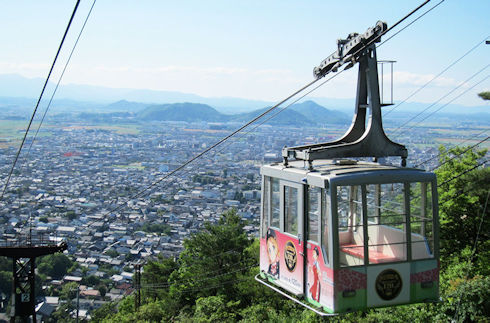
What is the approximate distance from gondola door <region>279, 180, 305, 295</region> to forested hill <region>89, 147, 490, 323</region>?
459cm

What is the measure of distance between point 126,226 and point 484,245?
4857 centimetres

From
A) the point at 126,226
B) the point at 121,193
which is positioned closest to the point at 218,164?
the point at 121,193

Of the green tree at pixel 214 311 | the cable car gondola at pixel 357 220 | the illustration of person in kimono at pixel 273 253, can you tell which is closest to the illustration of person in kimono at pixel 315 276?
the cable car gondola at pixel 357 220

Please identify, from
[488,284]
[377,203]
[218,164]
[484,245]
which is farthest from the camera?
[218,164]

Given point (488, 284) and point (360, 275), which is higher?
point (360, 275)

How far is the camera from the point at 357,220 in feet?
22.5

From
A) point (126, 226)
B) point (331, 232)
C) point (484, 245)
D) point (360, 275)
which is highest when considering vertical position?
point (331, 232)

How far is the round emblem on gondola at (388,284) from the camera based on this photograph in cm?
627

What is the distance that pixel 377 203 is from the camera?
673 centimetres

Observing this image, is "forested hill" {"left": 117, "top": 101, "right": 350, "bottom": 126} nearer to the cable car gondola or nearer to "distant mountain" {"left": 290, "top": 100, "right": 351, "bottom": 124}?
"distant mountain" {"left": 290, "top": 100, "right": 351, "bottom": 124}

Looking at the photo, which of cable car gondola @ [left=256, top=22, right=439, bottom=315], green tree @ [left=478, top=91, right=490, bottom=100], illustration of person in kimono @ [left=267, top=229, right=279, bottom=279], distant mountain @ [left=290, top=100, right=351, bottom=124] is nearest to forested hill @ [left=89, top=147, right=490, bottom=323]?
green tree @ [left=478, top=91, right=490, bottom=100]

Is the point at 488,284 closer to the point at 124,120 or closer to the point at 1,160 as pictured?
the point at 1,160

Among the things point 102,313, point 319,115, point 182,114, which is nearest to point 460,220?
point 102,313

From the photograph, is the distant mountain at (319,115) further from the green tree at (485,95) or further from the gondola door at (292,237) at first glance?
the gondola door at (292,237)
